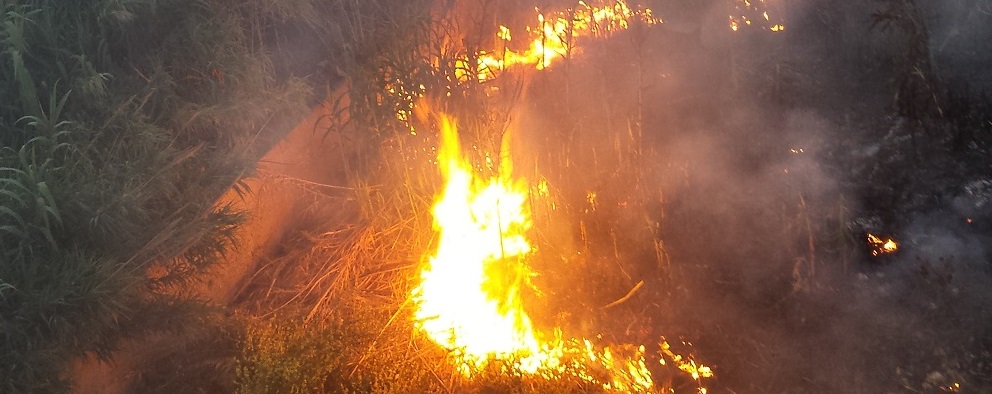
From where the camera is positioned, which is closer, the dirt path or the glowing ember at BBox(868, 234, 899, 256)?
the glowing ember at BBox(868, 234, 899, 256)

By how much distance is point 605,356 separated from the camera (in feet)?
10.6

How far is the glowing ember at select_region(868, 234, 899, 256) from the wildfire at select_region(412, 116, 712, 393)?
1.03 m

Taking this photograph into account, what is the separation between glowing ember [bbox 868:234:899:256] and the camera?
3.34 m

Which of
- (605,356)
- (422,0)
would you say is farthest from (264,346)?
(422,0)

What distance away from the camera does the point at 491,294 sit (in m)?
3.56

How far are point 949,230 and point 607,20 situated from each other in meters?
1.98

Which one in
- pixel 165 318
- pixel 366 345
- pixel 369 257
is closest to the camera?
pixel 165 318

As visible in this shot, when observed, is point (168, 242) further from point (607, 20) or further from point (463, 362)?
point (607, 20)

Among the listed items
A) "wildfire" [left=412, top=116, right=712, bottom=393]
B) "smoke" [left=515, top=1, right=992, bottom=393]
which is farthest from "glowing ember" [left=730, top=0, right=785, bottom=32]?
"wildfire" [left=412, top=116, right=712, bottom=393]

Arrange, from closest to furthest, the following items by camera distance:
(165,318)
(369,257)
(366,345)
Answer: (165,318), (366,345), (369,257)

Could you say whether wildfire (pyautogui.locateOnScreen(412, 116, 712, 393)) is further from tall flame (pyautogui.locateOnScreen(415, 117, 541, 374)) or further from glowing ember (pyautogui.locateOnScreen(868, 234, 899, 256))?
glowing ember (pyautogui.locateOnScreen(868, 234, 899, 256))

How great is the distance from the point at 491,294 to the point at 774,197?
153cm

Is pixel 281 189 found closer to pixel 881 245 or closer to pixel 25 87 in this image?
pixel 25 87

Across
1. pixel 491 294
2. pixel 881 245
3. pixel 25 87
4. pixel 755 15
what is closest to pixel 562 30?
pixel 755 15
